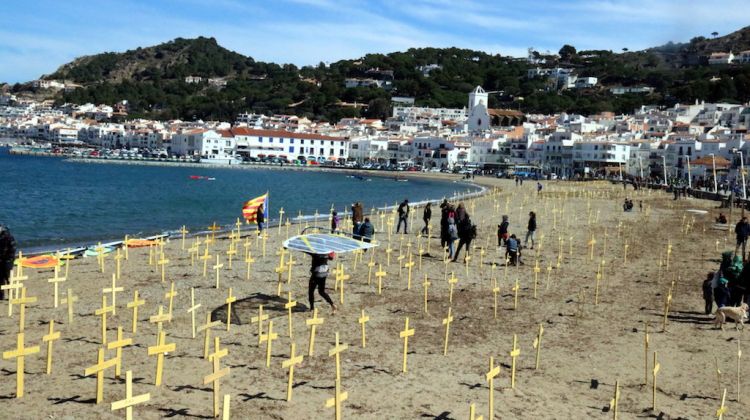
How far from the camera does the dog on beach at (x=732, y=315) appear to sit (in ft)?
39.4

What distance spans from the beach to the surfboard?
3.64 feet

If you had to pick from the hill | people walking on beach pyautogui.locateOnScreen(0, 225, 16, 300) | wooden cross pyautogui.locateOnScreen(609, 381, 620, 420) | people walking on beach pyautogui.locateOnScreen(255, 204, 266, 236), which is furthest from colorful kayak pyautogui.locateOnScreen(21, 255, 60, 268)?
the hill

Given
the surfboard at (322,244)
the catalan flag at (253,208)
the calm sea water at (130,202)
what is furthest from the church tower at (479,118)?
the surfboard at (322,244)

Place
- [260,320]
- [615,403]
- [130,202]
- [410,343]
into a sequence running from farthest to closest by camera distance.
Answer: [130,202]
[410,343]
[260,320]
[615,403]

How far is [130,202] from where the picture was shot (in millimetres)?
45875

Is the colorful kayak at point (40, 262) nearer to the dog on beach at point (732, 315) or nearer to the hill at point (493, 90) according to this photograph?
the dog on beach at point (732, 315)

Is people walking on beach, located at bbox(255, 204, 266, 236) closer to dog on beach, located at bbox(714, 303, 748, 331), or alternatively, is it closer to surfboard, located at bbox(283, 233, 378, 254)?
surfboard, located at bbox(283, 233, 378, 254)

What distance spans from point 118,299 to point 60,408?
5.85m

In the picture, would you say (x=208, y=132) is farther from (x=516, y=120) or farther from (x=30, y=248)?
(x=30, y=248)

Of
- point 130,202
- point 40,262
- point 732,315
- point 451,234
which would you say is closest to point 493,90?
point 130,202

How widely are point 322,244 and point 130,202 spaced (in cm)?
3642

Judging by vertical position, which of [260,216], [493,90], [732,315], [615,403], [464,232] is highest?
[493,90]

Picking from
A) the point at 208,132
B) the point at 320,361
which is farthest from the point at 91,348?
the point at 208,132

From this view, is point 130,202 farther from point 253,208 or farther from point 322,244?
point 322,244
